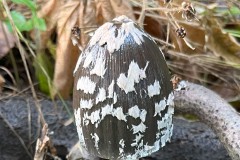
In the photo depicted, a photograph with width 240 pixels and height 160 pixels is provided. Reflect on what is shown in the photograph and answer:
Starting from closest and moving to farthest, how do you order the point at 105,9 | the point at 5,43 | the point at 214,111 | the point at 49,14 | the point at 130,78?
the point at 130,78 < the point at 214,111 < the point at 105,9 < the point at 49,14 < the point at 5,43

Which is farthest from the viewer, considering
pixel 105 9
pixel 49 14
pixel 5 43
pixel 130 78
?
pixel 5 43

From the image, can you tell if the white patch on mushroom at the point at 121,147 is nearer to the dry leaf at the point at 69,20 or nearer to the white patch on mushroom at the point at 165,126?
the white patch on mushroom at the point at 165,126

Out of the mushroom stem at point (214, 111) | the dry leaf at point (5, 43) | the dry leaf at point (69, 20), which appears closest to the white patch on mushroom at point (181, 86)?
the mushroom stem at point (214, 111)

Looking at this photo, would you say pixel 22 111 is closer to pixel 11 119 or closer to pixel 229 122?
pixel 11 119

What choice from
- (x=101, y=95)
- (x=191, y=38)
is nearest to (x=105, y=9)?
(x=191, y=38)

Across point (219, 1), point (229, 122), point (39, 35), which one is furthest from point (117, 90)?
point (219, 1)

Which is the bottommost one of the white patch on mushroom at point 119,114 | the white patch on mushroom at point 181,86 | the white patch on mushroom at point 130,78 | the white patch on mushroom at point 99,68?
the white patch on mushroom at point 181,86

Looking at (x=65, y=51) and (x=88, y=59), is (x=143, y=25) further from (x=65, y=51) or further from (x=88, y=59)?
(x=88, y=59)

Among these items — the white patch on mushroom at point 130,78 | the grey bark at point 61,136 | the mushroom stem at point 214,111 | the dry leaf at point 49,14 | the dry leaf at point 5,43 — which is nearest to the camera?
the white patch on mushroom at point 130,78

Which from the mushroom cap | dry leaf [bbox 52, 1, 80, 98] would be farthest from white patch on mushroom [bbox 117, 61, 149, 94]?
dry leaf [bbox 52, 1, 80, 98]
